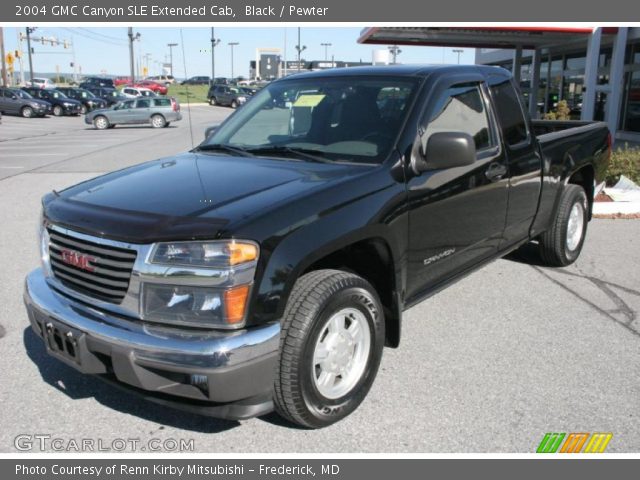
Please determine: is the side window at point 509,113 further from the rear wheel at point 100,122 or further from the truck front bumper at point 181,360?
the rear wheel at point 100,122

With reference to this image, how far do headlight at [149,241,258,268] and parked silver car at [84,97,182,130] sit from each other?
29.1 m

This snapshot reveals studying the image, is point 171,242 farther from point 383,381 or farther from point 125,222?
point 383,381

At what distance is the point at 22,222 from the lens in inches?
313

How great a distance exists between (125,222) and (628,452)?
8.75 feet

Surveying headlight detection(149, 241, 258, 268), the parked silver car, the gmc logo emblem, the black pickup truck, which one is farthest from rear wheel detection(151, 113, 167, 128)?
headlight detection(149, 241, 258, 268)

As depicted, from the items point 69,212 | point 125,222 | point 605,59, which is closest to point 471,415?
point 125,222

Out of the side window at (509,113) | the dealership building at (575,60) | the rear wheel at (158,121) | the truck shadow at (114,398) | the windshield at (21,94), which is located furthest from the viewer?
the windshield at (21,94)

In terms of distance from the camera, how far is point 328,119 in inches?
154

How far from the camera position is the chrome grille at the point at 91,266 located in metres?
2.74

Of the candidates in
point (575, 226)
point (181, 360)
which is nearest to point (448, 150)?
point (181, 360)

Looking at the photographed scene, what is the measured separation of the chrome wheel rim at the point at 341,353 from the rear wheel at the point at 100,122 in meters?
29.1

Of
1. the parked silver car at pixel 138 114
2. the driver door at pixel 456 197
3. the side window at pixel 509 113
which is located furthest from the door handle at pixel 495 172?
the parked silver car at pixel 138 114

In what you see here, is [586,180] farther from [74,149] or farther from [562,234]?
[74,149]

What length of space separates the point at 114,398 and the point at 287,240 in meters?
1.55
